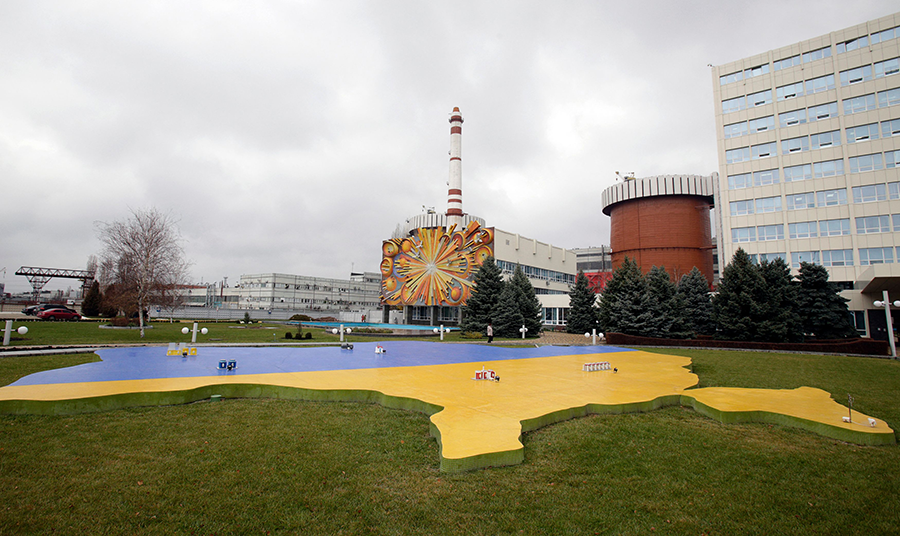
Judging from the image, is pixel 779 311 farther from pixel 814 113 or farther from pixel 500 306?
pixel 814 113

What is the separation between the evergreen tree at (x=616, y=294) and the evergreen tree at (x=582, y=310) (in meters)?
1.31

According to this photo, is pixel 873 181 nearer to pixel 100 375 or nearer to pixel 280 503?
pixel 280 503

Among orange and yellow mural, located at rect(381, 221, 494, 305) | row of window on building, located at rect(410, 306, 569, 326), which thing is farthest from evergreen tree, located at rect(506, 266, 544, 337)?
row of window on building, located at rect(410, 306, 569, 326)

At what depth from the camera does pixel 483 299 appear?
3319 centimetres

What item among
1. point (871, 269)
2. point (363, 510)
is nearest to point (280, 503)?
point (363, 510)

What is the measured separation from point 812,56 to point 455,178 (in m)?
36.6

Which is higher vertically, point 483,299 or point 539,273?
point 539,273

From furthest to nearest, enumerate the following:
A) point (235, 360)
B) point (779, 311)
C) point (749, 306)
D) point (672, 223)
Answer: point (672, 223) → point (749, 306) → point (779, 311) → point (235, 360)

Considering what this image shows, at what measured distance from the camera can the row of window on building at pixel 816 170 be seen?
33.7 m

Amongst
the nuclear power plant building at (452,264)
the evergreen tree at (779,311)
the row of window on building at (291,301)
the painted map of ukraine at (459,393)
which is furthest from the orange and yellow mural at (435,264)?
the row of window on building at (291,301)

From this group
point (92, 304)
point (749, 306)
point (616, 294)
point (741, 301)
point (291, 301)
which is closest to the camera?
point (749, 306)

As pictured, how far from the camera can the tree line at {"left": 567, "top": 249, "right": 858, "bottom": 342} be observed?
2516 centimetres

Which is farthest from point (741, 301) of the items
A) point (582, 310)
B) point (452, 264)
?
point (452, 264)

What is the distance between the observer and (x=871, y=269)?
28062mm
